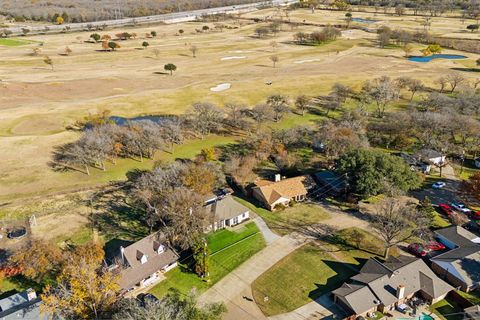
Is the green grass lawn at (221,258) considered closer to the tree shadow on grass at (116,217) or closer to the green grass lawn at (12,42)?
the tree shadow on grass at (116,217)

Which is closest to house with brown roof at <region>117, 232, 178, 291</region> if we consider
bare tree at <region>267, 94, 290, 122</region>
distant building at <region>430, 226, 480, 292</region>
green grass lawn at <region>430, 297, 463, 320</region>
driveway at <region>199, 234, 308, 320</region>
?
driveway at <region>199, 234, 308, 320</region>

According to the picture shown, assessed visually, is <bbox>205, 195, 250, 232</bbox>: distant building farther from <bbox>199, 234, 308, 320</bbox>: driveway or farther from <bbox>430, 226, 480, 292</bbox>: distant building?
<bbox>430, 226, 480, 292</bbox>: distant building

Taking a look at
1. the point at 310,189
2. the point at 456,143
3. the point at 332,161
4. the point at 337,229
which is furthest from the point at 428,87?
the point at 337,229

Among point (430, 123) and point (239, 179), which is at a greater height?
point (430, 123)

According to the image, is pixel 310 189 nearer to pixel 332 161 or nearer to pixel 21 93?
pixel 332 161

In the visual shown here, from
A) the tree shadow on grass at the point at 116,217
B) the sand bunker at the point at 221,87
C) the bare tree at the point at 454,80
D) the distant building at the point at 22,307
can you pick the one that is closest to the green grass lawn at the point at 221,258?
the tree shadow on grass at the point at 116,217

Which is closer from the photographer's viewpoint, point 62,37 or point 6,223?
point 6,223
